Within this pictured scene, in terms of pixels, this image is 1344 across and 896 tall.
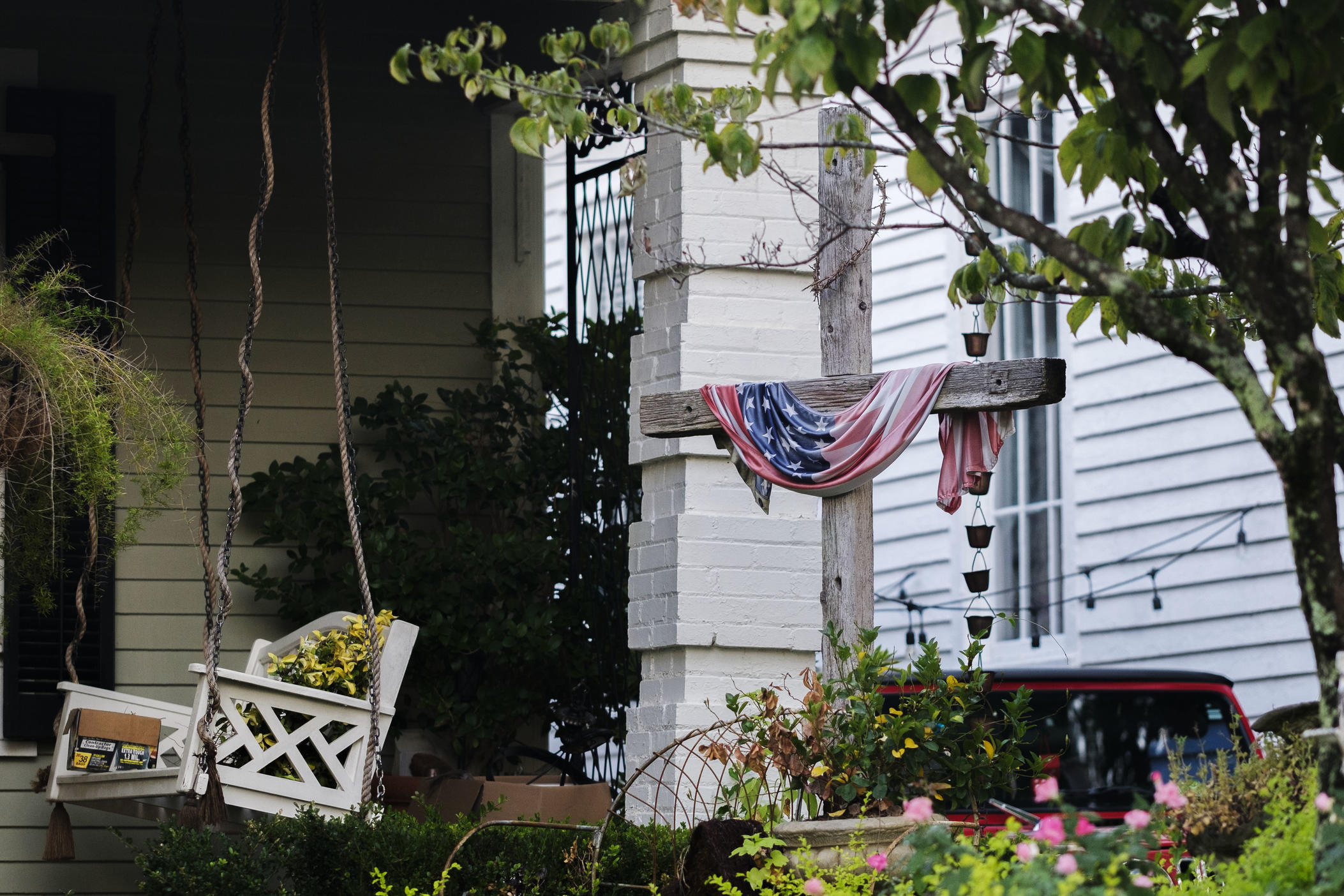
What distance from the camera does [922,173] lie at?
2.79 m

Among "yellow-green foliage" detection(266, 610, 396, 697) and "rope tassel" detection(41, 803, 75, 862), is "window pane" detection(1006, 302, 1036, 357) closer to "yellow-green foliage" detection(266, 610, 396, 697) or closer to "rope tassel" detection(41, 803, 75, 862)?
"yellow-green foliage" detection(266, 610, 396, 697)

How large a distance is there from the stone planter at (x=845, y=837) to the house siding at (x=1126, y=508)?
14.5 ft

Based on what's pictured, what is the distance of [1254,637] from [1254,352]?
150 centimetres

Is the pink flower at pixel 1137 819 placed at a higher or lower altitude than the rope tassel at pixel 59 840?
higher

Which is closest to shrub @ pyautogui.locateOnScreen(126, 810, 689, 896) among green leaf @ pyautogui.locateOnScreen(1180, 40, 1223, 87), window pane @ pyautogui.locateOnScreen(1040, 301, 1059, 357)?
green leaf @ pyautogui.locateOnScreen(1180, 40, 1223, 87)

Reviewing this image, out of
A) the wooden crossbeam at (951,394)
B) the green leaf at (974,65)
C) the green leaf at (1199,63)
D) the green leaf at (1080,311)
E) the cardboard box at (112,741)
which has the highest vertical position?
the green leaf at (974,65)

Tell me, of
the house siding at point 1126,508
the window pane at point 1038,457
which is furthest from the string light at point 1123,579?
the window pane at point 1038,457

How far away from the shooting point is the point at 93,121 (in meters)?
6.41

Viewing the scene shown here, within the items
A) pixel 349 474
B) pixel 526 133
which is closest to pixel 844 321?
pixel 526 133

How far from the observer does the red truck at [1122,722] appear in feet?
23.3

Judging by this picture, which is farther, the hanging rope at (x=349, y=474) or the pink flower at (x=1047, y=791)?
the hanging rope at (x=349, y=474)

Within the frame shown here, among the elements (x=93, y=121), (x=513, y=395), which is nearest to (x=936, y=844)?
(x=513, y=395)

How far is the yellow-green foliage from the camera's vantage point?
5.18 metres

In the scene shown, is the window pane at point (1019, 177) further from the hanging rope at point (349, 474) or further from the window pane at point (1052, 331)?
the hanging rope at point (349, 474)
